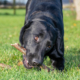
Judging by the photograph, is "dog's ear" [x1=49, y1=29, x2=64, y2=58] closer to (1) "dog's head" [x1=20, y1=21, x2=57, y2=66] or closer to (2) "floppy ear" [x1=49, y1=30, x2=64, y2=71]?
(2) "floppy ear" [x1=49, y1=30, x2=64, y2=71]

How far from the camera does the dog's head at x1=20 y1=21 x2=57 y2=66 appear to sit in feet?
7.64

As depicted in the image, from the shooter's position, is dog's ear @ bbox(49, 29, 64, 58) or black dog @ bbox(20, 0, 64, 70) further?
dog's ear @ bbox(49, 29, 64, 58)

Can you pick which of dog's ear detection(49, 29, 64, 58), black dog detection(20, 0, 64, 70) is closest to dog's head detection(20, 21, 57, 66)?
black dog detection(20, 0, 64, 70)

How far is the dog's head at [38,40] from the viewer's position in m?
2.33

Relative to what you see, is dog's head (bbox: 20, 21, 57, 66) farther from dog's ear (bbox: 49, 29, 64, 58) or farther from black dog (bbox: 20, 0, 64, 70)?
dog's ear (bbox: 49, 29, 64, 58)

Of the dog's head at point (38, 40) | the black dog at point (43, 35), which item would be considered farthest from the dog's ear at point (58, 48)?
the dog's head at point (38, 40)

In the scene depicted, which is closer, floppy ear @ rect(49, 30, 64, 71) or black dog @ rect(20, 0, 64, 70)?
black dog @ rect(20, 0, 64, 70)

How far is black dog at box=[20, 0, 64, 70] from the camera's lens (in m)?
2.38

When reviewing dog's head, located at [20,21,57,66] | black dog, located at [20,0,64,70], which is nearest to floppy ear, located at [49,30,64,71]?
black dog, located at [20,0,64,70]

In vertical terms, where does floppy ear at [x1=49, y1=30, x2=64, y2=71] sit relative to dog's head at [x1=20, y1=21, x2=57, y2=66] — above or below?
below

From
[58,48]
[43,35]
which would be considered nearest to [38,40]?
[43,35]

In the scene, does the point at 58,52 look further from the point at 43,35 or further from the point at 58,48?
the point at 43,35

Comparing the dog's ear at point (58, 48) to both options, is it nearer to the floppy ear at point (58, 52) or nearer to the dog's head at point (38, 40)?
the floppy ear at point (58, 52)

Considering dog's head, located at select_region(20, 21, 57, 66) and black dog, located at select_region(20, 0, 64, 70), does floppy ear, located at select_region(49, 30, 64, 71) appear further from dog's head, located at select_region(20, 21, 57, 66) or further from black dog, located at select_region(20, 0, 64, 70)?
dog's head, located at select_region(20, 21, 57, 66)
